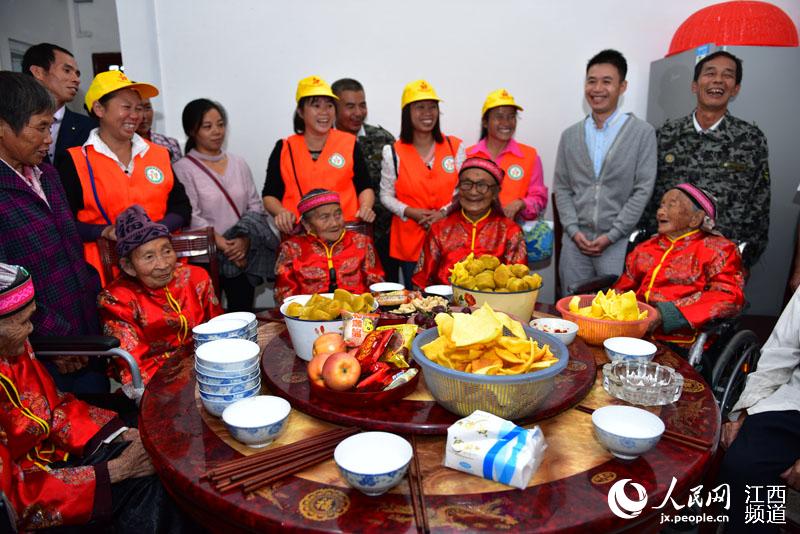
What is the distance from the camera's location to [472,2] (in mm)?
4477

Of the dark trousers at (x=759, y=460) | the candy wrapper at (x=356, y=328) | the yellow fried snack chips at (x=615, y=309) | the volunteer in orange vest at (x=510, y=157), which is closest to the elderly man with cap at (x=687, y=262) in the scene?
the yellow fried snack chips at (x=615, y=309)

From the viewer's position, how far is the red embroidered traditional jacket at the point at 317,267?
9.62 feet

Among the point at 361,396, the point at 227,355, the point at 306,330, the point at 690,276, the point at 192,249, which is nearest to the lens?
the point at 361,396

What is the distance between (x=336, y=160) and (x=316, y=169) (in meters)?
0.14

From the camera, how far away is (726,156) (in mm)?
3121

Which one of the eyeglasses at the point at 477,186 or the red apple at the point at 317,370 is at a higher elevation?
the eyeglasses at the point at 477,186

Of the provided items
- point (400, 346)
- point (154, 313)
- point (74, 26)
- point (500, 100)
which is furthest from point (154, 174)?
point (74, 26)

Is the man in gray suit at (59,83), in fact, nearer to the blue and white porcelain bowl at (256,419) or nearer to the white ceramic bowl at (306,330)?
the white ceramic bowl at (306,330)

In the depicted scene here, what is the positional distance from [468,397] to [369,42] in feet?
13.3

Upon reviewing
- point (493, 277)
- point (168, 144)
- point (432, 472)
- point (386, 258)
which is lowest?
point (386, 258)

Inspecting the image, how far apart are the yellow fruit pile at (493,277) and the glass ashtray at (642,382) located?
1.46 ft

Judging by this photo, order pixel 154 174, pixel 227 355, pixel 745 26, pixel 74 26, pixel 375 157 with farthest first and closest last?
pixel 74 26
pixel 375 157
pixel 745 26
pixel 154 174
pixel 227 355

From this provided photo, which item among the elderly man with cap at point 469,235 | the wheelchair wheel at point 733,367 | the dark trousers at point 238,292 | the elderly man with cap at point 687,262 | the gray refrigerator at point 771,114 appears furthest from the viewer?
the gray refrigerator at point 771,114

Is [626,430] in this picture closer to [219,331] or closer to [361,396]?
[361,396]
